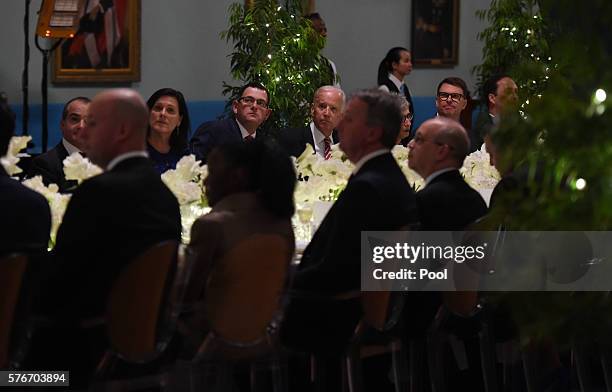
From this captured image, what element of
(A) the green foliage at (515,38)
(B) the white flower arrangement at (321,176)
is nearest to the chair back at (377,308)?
(B) the white flower arrangement at (321,176)

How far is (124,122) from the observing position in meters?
4.08

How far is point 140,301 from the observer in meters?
3.81

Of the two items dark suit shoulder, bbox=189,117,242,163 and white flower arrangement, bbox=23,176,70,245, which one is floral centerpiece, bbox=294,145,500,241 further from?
dark suit shoulder, bbox=189,117,242,163

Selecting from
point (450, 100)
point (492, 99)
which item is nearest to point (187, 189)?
point (450, 100)

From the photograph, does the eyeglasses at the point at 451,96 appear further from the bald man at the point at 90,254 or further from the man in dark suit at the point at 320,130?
the bald man at the point at 90,254

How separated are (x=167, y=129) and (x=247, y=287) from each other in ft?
10.7

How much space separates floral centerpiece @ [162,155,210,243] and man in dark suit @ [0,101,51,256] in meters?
0.95

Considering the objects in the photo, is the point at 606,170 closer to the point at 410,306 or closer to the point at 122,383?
the point at 122,383

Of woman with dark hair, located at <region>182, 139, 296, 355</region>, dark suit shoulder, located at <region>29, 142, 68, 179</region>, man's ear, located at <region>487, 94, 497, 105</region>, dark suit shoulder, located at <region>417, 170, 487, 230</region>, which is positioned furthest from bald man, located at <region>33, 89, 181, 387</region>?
man's ear, located at <region>487, 94, 497, 105</region>

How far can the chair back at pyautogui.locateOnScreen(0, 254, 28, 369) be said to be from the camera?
373 centimetres

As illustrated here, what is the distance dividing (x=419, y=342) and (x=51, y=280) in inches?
66.5

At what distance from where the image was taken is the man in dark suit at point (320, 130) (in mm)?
8352

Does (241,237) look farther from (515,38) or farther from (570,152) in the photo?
(515,38)

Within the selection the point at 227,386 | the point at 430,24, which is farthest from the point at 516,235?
the point at 430,24
